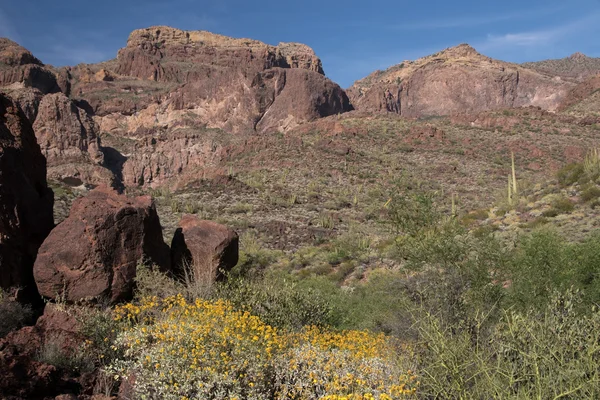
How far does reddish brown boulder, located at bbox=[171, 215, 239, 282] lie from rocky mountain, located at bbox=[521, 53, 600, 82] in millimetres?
104165

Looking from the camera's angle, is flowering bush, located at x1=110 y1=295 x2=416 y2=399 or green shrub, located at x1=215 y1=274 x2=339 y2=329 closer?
flowering bush, located at x1=110 y1=295 x2=416 y2=399

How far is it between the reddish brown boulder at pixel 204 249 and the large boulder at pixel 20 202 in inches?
95.8

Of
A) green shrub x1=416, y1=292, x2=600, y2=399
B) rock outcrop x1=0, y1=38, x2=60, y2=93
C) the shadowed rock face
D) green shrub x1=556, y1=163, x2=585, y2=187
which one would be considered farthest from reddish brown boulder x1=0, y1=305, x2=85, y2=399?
rock outcrop x1=0, y1=38, x2=60, y2=93

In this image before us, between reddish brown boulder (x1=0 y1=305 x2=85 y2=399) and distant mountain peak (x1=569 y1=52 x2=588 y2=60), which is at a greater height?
distant mountain peak (x1=569 y1=52 x2=588 y2=60)

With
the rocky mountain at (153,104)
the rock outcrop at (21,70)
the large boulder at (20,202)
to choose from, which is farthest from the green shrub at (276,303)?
the rock outcrop at (21,70)

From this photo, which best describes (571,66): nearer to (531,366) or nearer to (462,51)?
(462,51)

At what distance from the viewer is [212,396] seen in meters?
5.39

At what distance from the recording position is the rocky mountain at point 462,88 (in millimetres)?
95188

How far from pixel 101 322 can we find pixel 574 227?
44.1 ft

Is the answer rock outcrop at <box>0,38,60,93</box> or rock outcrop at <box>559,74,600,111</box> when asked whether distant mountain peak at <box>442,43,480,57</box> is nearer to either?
rock outcrop at <box>559,74,600,111</box>

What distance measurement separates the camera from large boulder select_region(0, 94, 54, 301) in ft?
25.5

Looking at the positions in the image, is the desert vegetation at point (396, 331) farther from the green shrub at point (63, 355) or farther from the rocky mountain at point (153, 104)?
the rocky mountain at point (153, 104)

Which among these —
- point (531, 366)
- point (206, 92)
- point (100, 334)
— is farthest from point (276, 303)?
point (206, 92)

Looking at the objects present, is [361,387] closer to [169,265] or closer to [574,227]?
[169,265]
